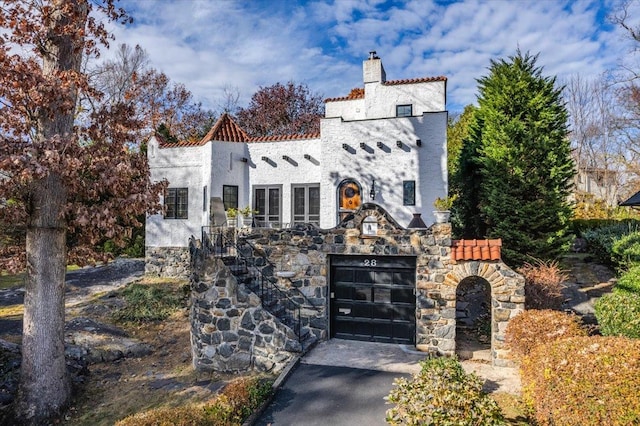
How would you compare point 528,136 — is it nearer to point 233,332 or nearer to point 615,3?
point 615,3

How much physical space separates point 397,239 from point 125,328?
33.3 ft

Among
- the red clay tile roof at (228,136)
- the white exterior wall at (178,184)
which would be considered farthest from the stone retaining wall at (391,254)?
the white exterior wall at (178,184)

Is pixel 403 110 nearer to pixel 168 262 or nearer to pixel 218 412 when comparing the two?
pixel 168 262

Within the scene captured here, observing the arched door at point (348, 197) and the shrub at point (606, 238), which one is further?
the arched door at point (348, 197)

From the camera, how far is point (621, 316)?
26.1 feet

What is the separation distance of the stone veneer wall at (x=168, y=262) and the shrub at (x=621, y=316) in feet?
50.1

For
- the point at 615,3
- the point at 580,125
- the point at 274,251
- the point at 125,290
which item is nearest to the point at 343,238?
the point at 274,251

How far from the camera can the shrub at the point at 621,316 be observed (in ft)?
25.1

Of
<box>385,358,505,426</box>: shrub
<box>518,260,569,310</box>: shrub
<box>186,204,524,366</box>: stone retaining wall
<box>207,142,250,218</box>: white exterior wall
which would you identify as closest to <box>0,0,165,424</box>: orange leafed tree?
<box>186,204,524,366</box>: stone retaining wall

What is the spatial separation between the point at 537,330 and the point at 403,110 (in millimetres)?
11676

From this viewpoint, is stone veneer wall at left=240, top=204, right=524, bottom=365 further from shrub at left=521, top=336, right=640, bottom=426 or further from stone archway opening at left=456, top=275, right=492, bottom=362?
shrub at left=521, top=336, right=640, bottom=426

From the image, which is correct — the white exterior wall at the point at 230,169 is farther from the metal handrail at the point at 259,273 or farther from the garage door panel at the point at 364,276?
the garage door panel at the point at 364,276

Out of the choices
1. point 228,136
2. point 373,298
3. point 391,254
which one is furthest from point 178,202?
point 391,254

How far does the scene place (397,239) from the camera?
10008mm
